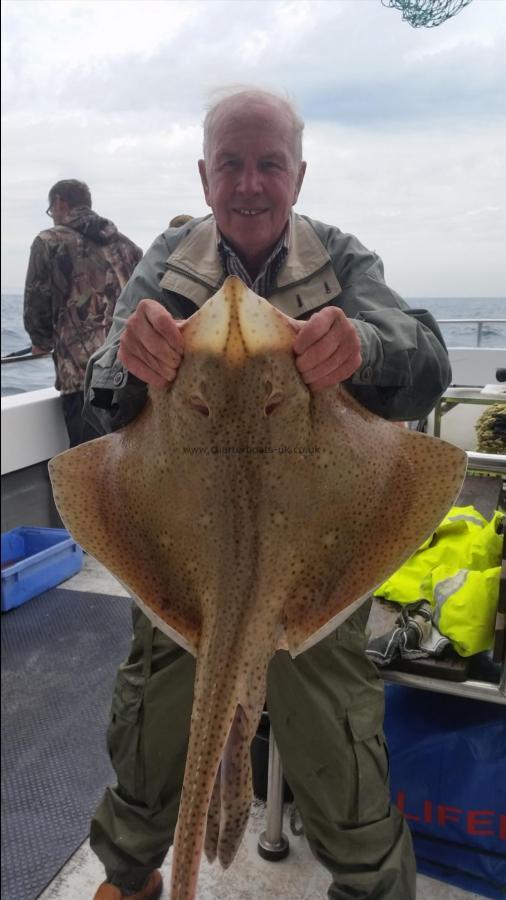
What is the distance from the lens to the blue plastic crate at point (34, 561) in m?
4.31

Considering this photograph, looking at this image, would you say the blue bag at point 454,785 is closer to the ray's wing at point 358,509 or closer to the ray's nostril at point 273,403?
the ray's wing at point 358,509

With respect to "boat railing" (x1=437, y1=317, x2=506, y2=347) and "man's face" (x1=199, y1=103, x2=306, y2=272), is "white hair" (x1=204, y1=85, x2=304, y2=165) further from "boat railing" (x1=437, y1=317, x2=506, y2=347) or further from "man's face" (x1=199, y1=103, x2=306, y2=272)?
"boat railing" (x1=437, y1=317, x2=506, y2=347)

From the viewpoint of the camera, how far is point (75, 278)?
1.44 m

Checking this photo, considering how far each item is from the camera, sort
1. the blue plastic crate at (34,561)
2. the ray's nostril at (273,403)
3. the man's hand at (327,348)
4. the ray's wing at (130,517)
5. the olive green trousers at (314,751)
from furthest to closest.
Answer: the blue plastic crate at (34,561)
the olive green trousers at (314,751)
the ray's wing at (130,517)
the ray's nostril at (273,403)
the man's hand at (327,348)

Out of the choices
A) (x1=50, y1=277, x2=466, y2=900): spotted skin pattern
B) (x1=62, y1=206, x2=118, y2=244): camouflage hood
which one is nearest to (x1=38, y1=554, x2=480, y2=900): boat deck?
(x1=50, y1=277, x2=466, y2=900): spotted skin pattern

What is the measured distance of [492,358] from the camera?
3.67 feet

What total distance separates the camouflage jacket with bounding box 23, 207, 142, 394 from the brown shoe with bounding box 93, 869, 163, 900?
1.47 meters

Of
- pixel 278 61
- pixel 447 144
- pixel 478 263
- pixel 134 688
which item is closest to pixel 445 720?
pixel 134 688

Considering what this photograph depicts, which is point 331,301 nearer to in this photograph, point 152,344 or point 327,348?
point 327,348

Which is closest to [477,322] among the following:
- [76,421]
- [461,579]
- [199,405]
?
[199,405]

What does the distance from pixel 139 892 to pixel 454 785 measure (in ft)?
3.31

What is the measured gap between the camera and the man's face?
0.92 metres

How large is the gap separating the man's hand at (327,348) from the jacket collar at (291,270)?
0.12 meters

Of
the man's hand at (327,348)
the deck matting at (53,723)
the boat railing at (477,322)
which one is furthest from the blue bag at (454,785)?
the man's hand at (327,348)
